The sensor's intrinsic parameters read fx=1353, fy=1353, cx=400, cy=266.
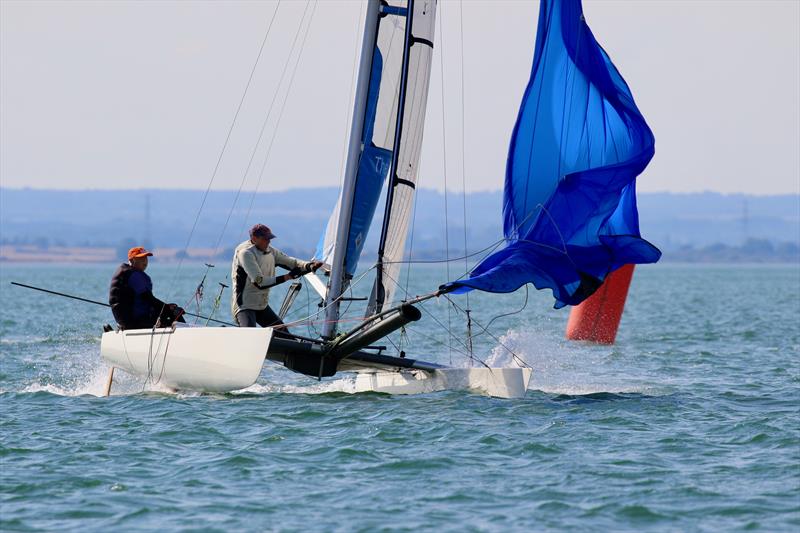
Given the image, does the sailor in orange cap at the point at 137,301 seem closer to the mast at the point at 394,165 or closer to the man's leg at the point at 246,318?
the man's leg at the point at 246,318

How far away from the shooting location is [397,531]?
7.53 m

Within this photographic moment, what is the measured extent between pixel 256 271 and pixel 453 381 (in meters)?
2.08

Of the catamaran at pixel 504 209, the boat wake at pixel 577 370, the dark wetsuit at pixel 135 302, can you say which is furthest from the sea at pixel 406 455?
the dark wetsuit at pixel 135 302

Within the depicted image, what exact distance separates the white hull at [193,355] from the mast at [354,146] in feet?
3.95

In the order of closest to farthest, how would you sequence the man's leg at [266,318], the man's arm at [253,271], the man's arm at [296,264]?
the man's arm at [253,271], the man's arm at [296,264], the man's leg at [266,318]

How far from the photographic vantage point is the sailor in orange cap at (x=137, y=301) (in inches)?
497

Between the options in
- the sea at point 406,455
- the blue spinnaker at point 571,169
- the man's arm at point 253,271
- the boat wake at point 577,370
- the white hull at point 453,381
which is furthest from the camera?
the boat wake at point 577,370

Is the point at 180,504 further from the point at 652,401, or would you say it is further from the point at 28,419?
the point at 652,401

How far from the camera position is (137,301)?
1287 cm

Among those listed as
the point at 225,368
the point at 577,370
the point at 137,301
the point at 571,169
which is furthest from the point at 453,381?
the point at 577,370

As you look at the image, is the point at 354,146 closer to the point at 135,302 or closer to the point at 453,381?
the point at 453,381

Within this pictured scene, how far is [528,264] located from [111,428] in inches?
147

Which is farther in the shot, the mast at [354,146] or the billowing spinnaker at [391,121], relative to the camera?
the billowing spinnaker at [391,121]

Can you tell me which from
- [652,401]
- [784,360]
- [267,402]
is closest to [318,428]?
[267,402]
